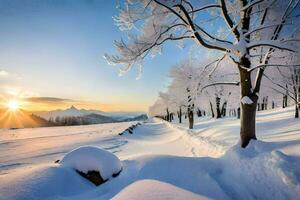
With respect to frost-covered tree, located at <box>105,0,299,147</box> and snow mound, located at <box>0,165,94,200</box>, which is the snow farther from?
snow mound, located at <box>0,165,94,200</box>

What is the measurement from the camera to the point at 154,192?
4.86 meters

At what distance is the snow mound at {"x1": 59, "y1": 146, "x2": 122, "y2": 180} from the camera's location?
6.32m

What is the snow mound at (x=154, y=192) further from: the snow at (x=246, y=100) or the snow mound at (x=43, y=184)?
the snow at (x=246, y=100)

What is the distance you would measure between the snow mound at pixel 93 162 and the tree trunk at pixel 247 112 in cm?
449

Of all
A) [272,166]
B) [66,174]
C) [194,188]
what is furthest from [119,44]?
[272,166]

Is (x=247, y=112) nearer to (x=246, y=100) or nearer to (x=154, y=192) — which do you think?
(x=246, y=100)

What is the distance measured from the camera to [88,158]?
258 inches

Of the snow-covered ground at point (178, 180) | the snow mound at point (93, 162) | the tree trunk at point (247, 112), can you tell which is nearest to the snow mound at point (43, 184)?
the snow-covered ground at point (178, 180)

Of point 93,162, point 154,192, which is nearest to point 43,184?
point 93,162

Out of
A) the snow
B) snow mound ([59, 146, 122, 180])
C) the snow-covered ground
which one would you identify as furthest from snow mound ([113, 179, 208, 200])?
the snow

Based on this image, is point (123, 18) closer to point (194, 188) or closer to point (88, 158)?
point (88, 158)

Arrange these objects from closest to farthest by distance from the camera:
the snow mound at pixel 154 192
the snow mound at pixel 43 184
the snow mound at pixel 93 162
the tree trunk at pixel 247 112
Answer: the snow mound at pixel 154 192 → the snow mound at pixel 43 184 → the snow mound at pixel 93 162 → the tree trunk at pixel 247 112

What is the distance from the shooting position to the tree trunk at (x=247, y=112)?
866 cm

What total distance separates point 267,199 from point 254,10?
6.75m
